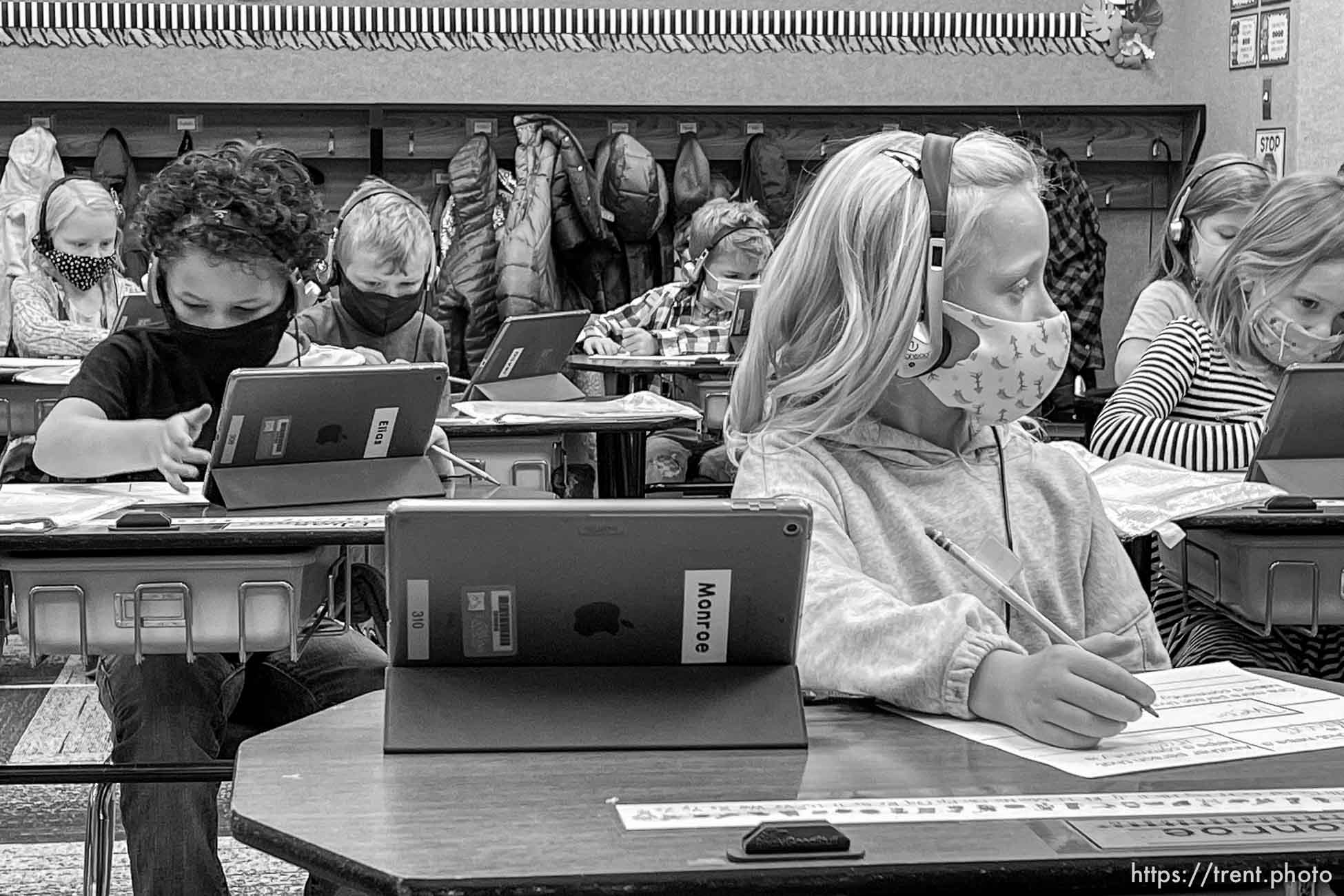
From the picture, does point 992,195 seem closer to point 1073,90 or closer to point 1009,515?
point 1009,515

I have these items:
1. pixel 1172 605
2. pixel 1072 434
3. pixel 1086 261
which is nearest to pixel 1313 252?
pixel 1172 605

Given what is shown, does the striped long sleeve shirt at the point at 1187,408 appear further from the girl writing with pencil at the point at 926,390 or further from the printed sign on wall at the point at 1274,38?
the printed sign on wall at the point at 1274,38

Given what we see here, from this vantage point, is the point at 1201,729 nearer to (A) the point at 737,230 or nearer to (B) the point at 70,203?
(A) the point at 737,230

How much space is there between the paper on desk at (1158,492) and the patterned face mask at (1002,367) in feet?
→ 1.97

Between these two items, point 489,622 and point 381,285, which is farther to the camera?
point 381,285

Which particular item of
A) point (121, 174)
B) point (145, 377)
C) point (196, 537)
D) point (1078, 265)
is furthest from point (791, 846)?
point (121, 174)

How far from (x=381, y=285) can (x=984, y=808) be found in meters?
3.48

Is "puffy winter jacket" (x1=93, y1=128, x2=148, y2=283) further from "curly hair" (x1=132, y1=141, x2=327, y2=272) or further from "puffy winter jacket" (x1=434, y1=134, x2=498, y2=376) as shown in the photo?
"curly hair" (x1=132, y1=141, x2=327, y2=272)

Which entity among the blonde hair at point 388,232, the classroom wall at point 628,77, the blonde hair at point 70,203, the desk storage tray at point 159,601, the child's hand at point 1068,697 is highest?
the classroom wall at point 628,77

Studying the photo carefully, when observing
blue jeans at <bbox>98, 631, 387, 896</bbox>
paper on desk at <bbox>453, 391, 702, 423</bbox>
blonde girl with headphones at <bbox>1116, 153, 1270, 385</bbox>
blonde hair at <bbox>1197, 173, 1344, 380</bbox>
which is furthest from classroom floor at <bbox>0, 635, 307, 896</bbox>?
blonde girl with headphones at <bbox>1116, 153, 1270, 385</bbox>

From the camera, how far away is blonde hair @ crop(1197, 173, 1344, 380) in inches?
103

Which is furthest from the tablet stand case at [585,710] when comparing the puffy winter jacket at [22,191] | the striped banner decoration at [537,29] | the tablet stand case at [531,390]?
the striped banner decoration at [537,29]

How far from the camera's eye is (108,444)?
248 centimetres

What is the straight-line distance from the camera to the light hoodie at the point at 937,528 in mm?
1367
